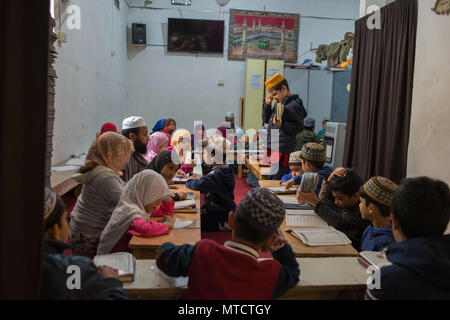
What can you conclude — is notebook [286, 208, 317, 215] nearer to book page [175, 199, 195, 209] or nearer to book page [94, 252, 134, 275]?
book page [175, 199, 195, 209]

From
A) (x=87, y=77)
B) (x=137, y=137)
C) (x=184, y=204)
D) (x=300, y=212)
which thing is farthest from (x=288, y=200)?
(x=87, y=77)

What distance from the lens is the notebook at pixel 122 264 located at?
4.66 ft

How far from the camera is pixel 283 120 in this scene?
4.83m

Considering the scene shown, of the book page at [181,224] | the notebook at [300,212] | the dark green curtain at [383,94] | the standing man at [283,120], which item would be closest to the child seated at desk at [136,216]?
the book page at [181,224]

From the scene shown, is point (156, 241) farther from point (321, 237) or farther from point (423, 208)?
point (423, 208)

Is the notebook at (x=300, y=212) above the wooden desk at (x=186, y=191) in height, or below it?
above

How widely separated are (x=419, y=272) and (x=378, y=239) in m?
0.62

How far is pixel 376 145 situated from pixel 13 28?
3.94m

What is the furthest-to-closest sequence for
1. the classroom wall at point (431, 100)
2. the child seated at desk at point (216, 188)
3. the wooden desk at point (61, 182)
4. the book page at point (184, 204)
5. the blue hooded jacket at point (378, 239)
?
1. the child seated at desk at point (216, 188)
2. the wooden desk at point (61, 182)
3. the classroom wall at point (431, 100)
4. the book page at point (184, 204)
5. the blue hooded jacket at point (378, 239)

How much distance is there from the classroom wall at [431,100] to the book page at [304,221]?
110cm

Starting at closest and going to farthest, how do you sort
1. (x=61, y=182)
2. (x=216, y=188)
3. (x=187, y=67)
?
(x=61, y=182), (x=216, y=188), (x=187, y=67)

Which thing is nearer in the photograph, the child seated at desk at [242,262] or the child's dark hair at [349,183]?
the child seated at desk at [242,262]

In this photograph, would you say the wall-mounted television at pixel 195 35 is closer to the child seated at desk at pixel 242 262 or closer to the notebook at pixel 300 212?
the notebook at pixel 300 212
